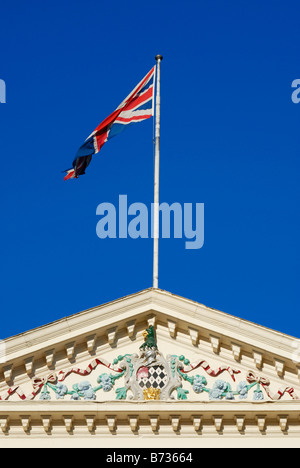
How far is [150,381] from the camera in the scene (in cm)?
2334

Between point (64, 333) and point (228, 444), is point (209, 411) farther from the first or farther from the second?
point (64, 333)

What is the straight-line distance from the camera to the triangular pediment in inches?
912

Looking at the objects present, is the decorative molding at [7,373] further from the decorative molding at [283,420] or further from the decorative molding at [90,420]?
the decorative molding at [283,420]

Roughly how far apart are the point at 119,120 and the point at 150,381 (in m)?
7.68

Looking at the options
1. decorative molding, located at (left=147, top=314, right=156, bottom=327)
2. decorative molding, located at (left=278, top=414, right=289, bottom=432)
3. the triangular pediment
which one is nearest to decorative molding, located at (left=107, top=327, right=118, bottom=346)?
the triangular pediment

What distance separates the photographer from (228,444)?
22.8m

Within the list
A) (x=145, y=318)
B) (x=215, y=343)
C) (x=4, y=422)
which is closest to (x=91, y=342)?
(x=145, y=318)

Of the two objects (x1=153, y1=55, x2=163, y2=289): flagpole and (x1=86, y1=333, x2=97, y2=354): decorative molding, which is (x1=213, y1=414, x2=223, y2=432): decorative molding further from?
(x1=153, y1=55, x2=163, y2=289): flagpole

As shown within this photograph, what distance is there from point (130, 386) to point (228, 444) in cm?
248

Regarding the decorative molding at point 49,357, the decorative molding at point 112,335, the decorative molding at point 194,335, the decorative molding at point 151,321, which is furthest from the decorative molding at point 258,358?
the decorative molding at point 49,357

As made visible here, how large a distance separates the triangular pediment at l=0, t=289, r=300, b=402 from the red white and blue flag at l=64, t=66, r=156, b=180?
5.46m

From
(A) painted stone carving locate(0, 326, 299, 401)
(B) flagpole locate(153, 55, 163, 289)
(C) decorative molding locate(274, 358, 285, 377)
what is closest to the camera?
(A) painted stone carving locate(0, 326, 299, 401)

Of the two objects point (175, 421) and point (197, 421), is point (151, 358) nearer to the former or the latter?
point (175, 421)

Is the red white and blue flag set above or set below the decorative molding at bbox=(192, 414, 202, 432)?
above
